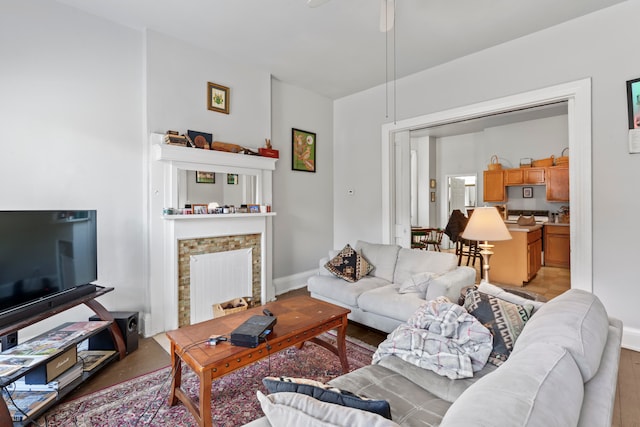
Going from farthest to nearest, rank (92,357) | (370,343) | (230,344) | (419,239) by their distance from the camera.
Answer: (419,239)
(370,343)
(92,357)
(230,344)

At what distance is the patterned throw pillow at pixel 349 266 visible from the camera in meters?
3.36

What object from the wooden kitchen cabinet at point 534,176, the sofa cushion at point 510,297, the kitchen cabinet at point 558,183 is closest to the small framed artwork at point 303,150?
the sofa cushion at point 510,297

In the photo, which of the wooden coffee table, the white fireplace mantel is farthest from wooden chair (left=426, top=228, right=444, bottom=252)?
the white fireplace mantel

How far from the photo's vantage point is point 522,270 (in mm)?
4605

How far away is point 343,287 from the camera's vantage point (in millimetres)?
3150

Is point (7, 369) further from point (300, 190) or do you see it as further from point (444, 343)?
point (300, 190)

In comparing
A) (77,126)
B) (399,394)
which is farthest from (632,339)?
Result: (77,126)

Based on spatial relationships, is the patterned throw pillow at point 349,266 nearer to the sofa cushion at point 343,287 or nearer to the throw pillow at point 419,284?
the sofa cushion at point 343,287

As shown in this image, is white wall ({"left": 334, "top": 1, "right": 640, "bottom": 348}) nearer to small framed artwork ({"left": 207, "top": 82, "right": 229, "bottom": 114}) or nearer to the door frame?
the door frame

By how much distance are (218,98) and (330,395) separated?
3497 mm

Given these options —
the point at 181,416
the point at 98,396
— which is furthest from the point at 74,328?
the point at 181,416

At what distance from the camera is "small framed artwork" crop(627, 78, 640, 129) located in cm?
260

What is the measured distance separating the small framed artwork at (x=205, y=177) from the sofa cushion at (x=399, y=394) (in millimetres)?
2601

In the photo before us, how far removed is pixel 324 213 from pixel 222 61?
2.56 m
